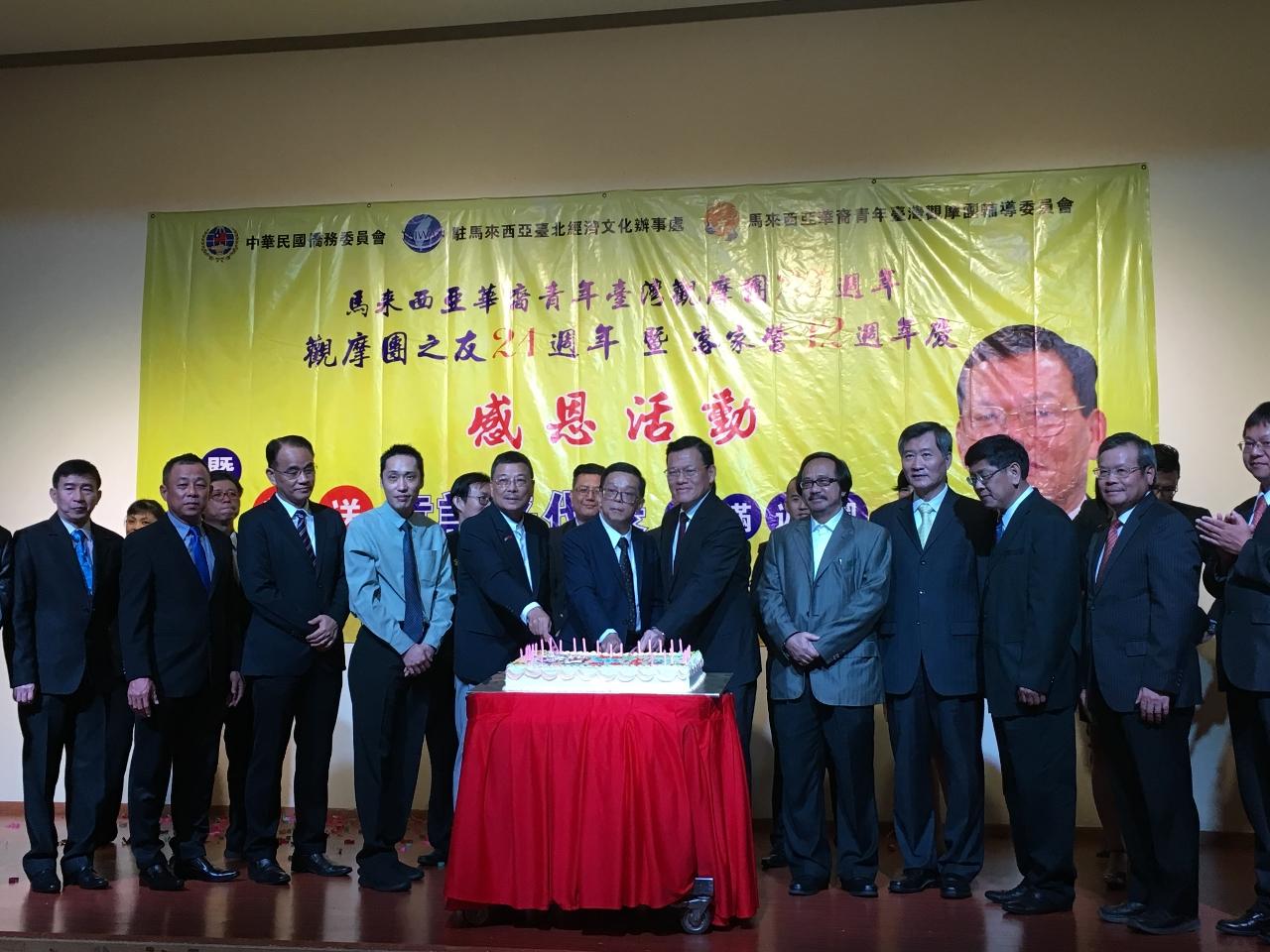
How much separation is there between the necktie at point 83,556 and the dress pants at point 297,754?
0.68 metres

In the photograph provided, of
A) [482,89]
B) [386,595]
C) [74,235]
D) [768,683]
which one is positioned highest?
[482,89]

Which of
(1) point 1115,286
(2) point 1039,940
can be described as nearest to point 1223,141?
(1) point 1115,286

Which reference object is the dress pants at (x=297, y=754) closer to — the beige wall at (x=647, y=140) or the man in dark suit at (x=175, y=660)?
the man in dark suit at (x=175, y=660)

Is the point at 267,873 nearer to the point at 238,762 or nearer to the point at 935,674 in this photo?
the point at 238,762

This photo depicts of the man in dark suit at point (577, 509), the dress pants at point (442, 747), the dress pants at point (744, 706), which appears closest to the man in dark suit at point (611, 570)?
the man in dark suit at point (577, 509)

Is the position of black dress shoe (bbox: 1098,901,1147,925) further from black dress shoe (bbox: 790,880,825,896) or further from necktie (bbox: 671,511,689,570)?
necktie (bbox: 671,511,689,570)

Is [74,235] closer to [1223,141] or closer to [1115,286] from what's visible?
[1115,286]

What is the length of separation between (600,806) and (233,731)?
1926mm

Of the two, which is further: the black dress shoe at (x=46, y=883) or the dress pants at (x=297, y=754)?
the dress pants at (x=297, y=754)

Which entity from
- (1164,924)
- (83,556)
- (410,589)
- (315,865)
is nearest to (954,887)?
(1164,924)

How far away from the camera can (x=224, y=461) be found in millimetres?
5781

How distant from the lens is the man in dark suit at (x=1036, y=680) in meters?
3.82

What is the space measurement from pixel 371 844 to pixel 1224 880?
9.98ft

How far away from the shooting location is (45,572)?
4.22 metres
